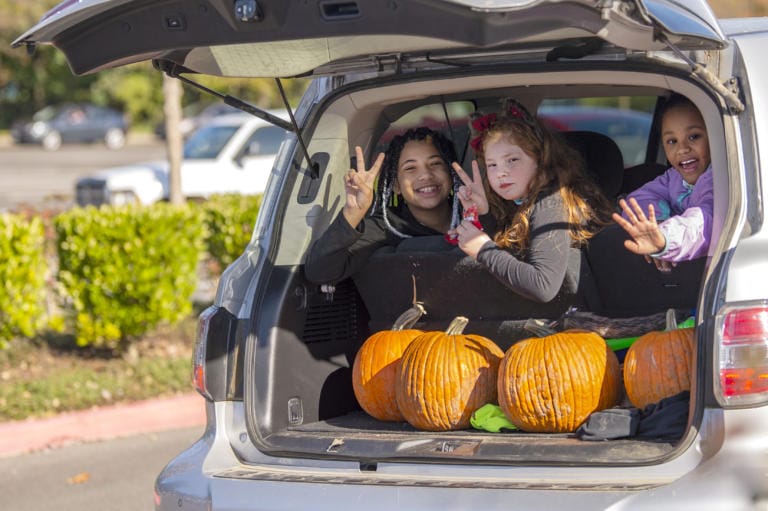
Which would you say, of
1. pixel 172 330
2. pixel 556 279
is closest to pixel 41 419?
pixel 172 330

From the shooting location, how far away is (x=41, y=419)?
25.1 feet

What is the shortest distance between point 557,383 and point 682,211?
0.84 metres

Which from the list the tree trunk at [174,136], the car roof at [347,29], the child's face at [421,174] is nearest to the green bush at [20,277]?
A: the tree trunk at [174,136]

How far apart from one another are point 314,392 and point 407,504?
98 cm

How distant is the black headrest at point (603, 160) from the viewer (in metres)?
4.76

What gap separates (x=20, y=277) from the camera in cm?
842

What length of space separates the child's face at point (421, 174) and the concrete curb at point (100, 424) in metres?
3.53

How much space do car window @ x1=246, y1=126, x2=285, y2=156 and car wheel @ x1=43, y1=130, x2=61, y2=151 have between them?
88.9ft

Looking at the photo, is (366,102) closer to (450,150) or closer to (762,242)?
(450,150)

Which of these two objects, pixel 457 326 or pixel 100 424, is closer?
pixel 457 326

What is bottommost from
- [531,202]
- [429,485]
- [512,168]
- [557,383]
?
[429,485]

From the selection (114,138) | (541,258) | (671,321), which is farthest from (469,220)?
(114,138)

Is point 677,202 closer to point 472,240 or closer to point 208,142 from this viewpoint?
point 472,240

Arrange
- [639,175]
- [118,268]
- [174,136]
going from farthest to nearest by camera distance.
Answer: [174,136] → [118,268] → [639,175]
